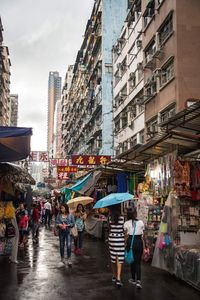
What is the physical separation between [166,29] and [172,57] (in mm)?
2440

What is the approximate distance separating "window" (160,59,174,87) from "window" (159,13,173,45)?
57.1 inches

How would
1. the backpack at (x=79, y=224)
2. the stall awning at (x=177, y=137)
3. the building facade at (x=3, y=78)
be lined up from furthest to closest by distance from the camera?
the building facade at (x=3, y=78) < the backpack at (x=79, y=224) < the stall awning at (x=177, y=137)

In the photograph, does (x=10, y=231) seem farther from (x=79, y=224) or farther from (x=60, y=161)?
(x=60, y=161)

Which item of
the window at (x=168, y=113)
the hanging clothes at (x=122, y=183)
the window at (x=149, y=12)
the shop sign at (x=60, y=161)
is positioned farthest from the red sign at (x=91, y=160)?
the window at (x=149, y=12)

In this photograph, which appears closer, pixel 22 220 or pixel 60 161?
pixel 22 220

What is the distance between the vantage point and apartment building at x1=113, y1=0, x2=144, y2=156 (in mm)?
27828

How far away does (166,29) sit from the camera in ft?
74.1

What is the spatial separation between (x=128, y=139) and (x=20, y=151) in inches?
858

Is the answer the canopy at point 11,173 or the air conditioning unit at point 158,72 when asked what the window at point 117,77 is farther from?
the canopy at point 11,173

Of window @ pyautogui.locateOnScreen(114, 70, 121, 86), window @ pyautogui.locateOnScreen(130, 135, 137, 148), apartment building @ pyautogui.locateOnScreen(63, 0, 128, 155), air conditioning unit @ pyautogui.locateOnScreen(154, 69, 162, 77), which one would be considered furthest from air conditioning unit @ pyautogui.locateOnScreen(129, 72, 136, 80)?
apartment building @ pyautogui.locateOnScreen(63, 0, 128, 155)

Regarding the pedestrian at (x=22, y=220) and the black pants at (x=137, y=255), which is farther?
the pedestrian at (x=22, y=220)

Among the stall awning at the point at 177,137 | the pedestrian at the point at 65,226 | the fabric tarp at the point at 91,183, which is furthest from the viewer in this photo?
the fabric tarp at the point at 91,183

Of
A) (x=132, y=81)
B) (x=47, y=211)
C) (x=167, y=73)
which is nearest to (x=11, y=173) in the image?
(x=167, y=73)

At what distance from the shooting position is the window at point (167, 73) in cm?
2139
